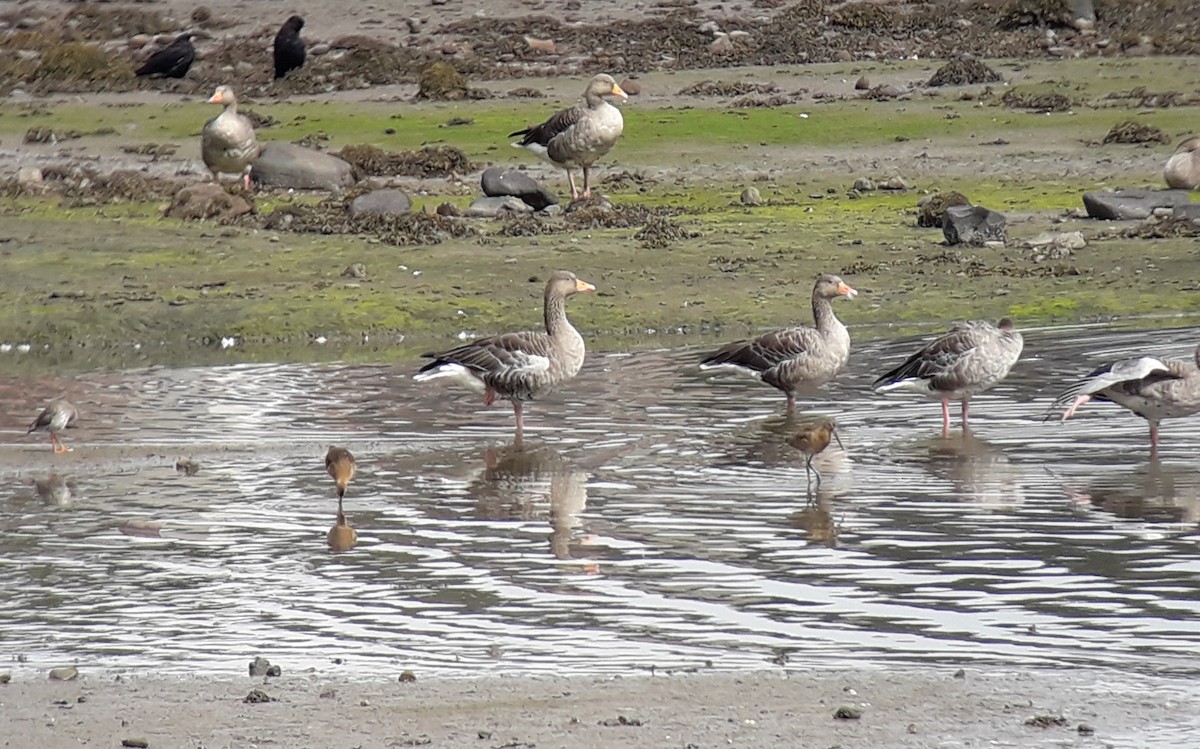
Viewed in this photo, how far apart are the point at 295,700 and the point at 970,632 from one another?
3.05 metres

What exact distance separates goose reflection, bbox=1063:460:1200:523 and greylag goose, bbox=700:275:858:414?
3.67m

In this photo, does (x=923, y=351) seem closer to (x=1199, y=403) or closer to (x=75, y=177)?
(x=1199, y=403)

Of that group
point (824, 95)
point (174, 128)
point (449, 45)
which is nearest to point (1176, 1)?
point (824, 95)

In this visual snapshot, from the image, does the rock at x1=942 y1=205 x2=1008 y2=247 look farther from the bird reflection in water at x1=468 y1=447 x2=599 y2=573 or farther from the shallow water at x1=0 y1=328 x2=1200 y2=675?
the bird reflection in water at x1=468 y1=447 x2=599 y2=573

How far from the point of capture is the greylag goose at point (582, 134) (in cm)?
2702

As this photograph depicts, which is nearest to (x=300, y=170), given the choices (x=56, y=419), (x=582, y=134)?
(x=582, y=134)

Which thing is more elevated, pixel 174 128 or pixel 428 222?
pixel 174 128

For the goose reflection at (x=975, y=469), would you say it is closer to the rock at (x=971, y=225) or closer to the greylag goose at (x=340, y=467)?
the greylag goose at (x=340, y=467)

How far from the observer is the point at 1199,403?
13.5 metres

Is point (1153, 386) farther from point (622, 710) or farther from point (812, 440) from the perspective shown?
point (622, 710)

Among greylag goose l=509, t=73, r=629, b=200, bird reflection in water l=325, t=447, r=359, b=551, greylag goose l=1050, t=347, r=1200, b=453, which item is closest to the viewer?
bird reflection in water l=325, t=447, r=359, b=551

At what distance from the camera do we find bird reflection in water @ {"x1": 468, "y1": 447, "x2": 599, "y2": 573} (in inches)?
444

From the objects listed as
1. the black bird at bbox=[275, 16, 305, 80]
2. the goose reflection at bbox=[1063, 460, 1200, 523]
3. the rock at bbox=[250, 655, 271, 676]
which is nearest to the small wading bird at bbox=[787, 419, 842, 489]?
the goose reflection at bbox=[1063, 460, 1200, 523]

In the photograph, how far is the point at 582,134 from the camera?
26984 mm
